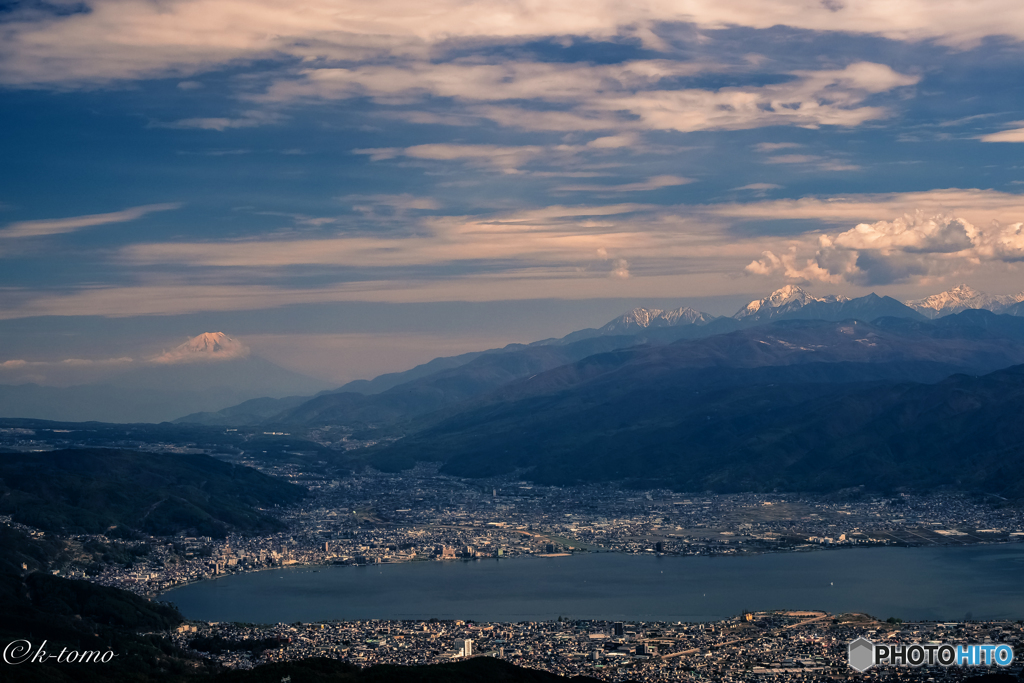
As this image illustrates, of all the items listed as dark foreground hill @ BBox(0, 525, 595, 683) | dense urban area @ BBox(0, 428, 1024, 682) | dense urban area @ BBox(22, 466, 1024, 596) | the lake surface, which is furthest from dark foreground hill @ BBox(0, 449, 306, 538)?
dark foreground hill @ BBox(0, 525, 595, 683)

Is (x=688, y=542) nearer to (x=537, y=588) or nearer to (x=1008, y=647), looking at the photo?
(x=537, y=588)

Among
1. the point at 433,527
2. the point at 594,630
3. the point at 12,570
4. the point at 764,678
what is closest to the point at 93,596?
the point at 12,570

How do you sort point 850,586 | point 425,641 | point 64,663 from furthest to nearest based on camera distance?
point 850,586, point 425,641, point 64,663

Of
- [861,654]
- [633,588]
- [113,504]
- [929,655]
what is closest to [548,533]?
[633,588]

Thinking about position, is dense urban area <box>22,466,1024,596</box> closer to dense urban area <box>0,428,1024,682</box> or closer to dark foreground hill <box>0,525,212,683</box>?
dense urban area <box>0,428,1024,682</box>

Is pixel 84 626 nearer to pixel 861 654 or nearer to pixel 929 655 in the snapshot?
pixel 861 654
